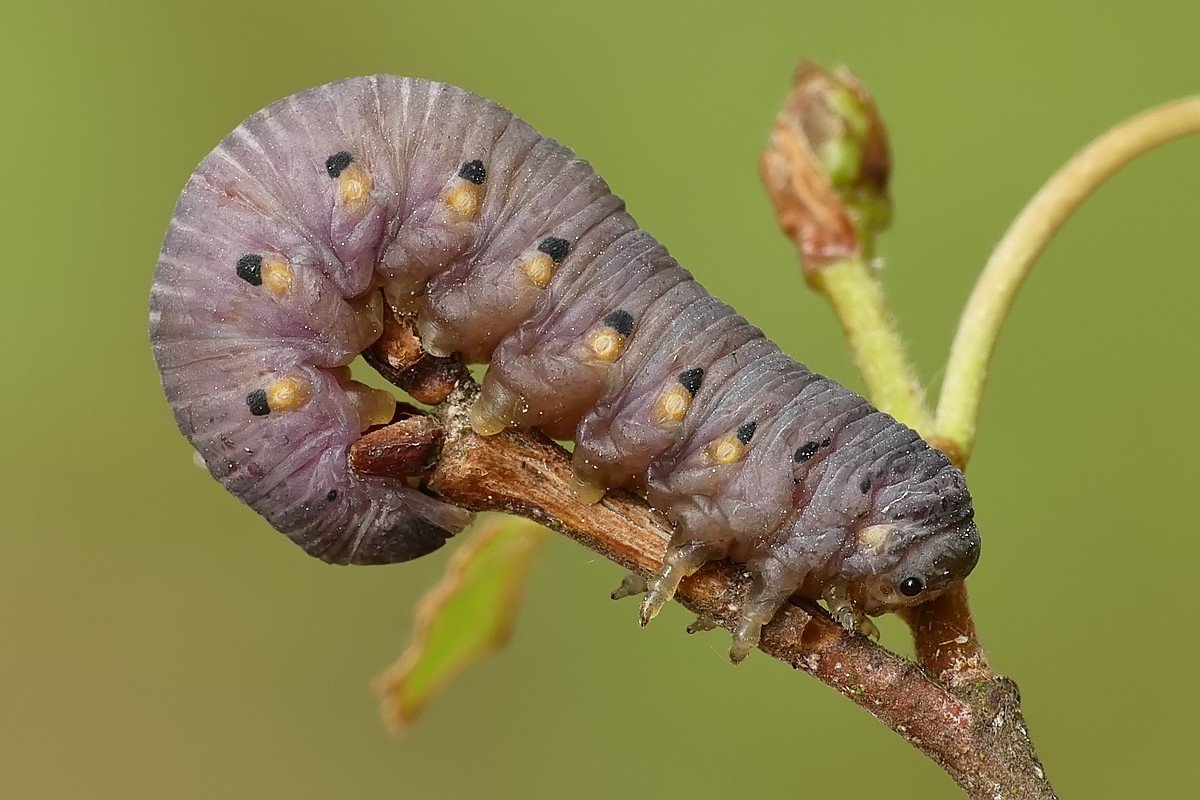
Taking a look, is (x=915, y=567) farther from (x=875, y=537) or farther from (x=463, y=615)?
(x=463, y=615)

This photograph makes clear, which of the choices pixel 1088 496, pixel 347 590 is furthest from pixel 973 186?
pixel 347 590

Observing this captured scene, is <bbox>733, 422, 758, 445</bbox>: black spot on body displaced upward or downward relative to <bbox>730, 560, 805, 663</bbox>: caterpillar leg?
upward

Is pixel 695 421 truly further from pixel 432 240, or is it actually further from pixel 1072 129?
pixel 1072 129

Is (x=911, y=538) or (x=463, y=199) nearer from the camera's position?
(x=911, y=538)

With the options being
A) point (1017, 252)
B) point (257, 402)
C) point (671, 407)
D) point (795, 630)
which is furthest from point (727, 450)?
point (257, 402)

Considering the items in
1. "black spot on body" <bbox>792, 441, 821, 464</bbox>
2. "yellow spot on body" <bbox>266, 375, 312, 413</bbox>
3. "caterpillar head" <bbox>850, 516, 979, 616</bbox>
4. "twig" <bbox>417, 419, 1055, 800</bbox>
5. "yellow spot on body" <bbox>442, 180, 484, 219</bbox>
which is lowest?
"yellow spot on body" <bbox>266, 375, 312, 413</bbox>

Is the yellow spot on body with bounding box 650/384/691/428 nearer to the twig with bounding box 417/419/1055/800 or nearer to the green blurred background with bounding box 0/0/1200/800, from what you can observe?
the twig with bounding box 417/419/1055/800

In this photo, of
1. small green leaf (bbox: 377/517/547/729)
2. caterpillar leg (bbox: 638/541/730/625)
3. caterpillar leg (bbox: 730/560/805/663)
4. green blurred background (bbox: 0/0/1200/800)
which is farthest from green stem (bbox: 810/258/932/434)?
green blurred background (bbox: 0/0/1200/800)
